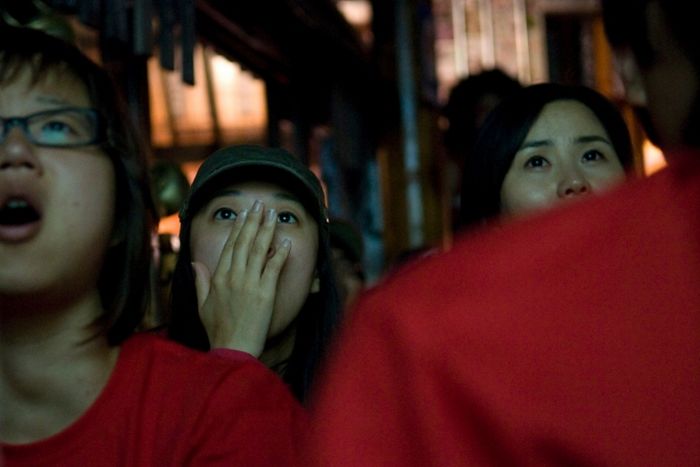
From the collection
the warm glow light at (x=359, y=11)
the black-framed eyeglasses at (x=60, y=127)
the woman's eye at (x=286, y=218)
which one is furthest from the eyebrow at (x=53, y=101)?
the warm glow light at (x=359, y=11)

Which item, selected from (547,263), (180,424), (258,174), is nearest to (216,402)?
(180,424)

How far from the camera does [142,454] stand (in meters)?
1.33

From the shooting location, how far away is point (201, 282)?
80.1 inches

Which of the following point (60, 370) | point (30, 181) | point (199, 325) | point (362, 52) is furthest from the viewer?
point (362, 52)

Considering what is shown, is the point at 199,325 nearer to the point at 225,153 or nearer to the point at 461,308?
the point at 225,153

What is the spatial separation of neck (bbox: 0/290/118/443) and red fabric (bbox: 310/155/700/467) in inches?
32.1

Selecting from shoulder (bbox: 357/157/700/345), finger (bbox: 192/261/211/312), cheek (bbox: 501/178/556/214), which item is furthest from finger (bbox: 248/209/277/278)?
shoulder (bbox: 357/157/700/345)

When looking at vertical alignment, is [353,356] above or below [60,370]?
above

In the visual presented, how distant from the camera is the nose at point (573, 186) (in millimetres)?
2316

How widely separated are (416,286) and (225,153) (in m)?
1.59

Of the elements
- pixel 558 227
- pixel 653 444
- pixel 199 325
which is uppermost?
pixel 558 227

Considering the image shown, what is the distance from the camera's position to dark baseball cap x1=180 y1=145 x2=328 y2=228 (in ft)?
6.92

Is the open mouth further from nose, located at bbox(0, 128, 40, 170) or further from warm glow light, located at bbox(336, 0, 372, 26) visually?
warm glow light, located at bbox(336, 0, 372, 26)

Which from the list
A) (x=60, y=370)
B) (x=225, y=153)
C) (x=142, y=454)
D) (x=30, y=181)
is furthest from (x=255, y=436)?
(x=225, y=153)
